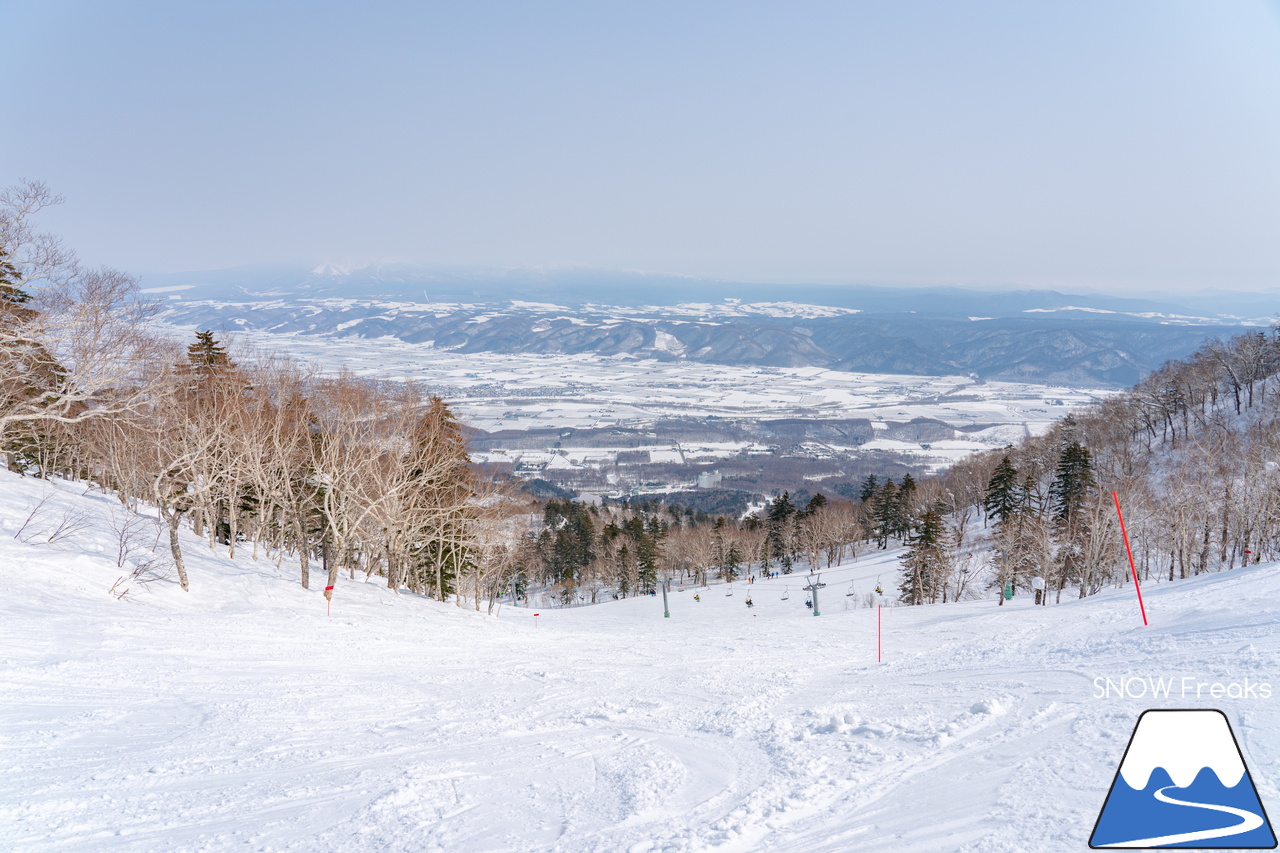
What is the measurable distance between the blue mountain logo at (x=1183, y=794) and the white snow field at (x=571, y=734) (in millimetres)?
330

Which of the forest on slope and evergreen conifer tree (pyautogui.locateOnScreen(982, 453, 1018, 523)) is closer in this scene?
the forest on slope

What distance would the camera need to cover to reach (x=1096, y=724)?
5.72m

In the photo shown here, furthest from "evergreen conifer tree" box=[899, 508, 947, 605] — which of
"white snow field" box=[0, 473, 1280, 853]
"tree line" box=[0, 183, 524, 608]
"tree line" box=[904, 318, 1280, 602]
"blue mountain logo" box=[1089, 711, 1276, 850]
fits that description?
"blue mountain logo" box=[1089, 711, 1276, 850]

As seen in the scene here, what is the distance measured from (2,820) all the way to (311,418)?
2044 cm

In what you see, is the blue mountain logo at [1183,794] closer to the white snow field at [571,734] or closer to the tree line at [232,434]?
the white snow field at [571,734]

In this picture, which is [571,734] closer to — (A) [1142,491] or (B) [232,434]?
(B) [232,434]

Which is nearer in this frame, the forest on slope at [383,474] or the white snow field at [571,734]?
the white snow field at [571,734]

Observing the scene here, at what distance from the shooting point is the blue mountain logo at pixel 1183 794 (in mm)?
3469

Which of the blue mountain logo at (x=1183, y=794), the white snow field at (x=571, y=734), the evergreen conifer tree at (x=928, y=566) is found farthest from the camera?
the evergreen conifer tree at (x=928, y=566)

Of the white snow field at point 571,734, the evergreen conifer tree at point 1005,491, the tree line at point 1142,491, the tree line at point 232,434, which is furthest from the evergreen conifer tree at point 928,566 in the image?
the white snow field at point 571,734

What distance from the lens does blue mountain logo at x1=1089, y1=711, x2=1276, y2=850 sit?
347 cm

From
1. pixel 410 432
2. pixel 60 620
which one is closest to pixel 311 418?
pixel 410 432

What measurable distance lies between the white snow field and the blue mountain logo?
330mm

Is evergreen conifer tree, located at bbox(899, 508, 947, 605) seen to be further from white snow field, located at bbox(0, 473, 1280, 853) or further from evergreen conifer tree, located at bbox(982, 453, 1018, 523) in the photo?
white snow field, located at bbox(0, 473, 1280, 853)
